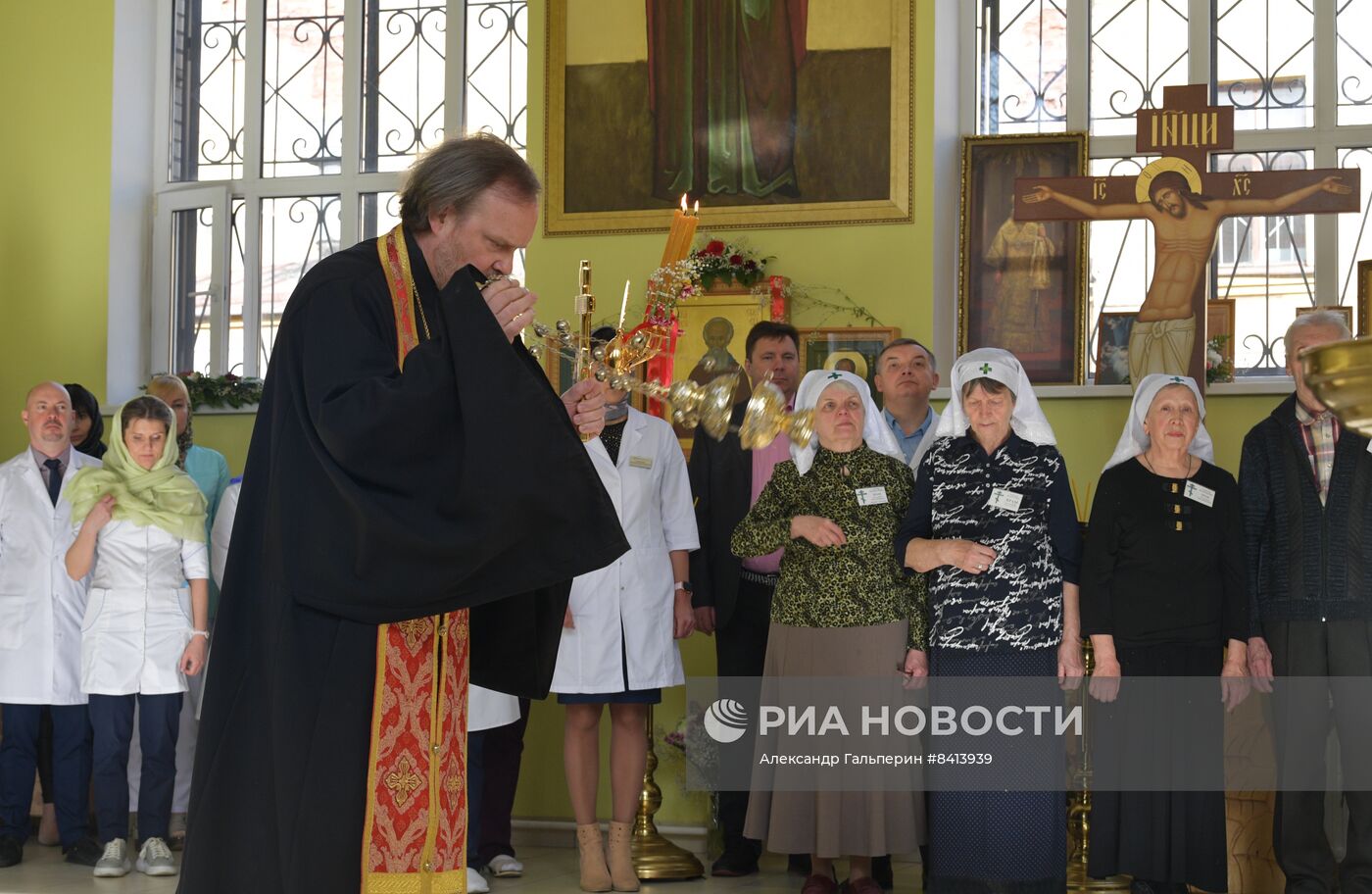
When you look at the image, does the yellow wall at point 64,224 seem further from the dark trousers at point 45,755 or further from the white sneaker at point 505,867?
the white sneaker at point 505,867

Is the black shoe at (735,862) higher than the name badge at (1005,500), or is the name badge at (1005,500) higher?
the name badge at (1005,500)


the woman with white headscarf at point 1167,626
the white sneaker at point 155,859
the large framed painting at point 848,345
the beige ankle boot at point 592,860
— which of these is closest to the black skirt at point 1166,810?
the woman with white headscarf at point 1167,626

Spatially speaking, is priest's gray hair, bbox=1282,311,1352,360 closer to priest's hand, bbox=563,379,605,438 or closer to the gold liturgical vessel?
priest's hand, bbox=563,379,605,438

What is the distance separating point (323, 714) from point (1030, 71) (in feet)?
22.5

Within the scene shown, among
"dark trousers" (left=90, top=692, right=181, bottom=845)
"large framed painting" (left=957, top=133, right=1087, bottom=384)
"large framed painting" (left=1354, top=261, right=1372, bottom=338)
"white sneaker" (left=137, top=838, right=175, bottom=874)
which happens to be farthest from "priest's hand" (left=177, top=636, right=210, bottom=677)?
"large framed painting" (left=1354, top=261, right=1372, bottom=338)

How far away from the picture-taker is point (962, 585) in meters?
5.59

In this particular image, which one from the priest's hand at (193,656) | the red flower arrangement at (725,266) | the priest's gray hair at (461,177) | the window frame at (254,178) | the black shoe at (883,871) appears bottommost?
the black shoe at (883,871)

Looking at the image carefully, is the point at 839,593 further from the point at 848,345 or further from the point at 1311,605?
the point at 848,345

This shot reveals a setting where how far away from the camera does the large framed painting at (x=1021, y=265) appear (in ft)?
26.0

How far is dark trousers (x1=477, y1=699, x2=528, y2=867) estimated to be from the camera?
21.7 feet

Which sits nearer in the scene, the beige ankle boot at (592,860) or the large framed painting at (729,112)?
the beige ankle boot at (592,860)

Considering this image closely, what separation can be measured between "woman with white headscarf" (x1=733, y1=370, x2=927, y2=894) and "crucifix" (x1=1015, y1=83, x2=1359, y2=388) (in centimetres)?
182

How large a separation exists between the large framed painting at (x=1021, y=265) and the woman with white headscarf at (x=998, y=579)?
2218mm

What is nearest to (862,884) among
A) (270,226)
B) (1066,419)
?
(1066,419)
